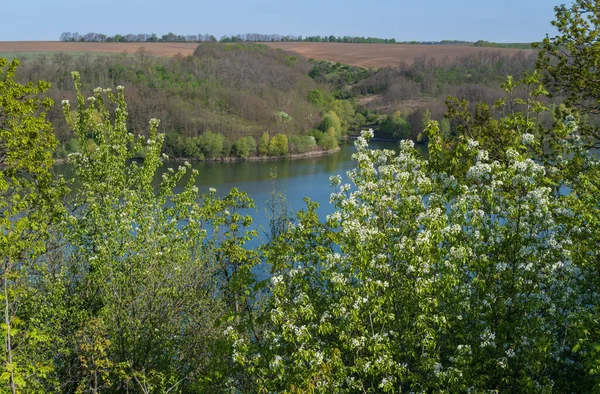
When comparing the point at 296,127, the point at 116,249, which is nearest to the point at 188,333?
the point at 116,249

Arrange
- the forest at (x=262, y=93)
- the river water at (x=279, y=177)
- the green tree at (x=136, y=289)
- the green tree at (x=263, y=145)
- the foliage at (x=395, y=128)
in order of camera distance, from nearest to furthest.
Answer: the green tree at (x=136, y=289) < the river water at (x=279, y=177) < the green tree at (x=263, y=145) < the forest at (x=262, y=93) < the foliage at (x=395, y=128)

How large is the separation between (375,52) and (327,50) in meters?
14.1

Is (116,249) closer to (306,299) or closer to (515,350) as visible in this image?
(306,299)

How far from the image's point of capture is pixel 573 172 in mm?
9922

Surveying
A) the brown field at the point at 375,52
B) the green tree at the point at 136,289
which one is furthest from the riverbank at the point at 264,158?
the brown field at the point at 375,52

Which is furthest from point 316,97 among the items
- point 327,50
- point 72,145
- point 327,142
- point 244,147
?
point 72,145

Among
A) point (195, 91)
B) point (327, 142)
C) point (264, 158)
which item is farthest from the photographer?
point (195, 91)

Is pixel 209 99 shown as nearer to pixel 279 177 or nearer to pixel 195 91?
pixel 195 91

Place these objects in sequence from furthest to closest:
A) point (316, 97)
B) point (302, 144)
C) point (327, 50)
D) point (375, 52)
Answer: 1. point (327, 50)
2. point (375, 52)
3. point (316, 97)
4. point (302, 144)

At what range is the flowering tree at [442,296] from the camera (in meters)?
6.74

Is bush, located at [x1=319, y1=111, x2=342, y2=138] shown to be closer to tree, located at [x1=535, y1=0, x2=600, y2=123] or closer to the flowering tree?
tree, located at [x1=535, y1=0, x2=600, y2=123]

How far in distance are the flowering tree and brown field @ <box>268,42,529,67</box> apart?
138 meters

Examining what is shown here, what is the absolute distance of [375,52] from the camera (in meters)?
156

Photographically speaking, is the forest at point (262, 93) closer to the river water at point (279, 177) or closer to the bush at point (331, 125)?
the bush at point (331, 125)
